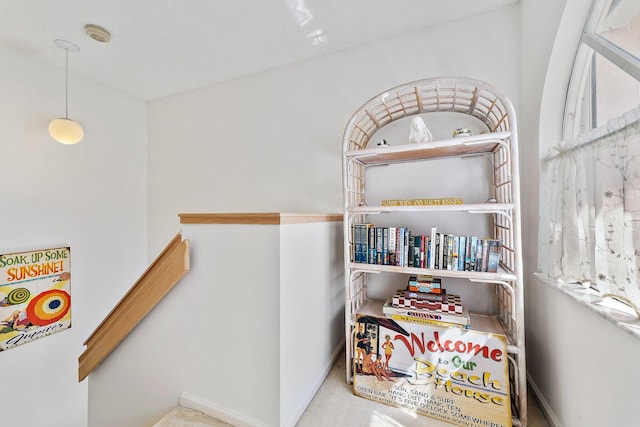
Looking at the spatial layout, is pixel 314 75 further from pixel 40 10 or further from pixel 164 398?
pixel 164 398

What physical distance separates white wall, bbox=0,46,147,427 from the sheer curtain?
11.7 feet

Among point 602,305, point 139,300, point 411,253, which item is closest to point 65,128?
point 139,300

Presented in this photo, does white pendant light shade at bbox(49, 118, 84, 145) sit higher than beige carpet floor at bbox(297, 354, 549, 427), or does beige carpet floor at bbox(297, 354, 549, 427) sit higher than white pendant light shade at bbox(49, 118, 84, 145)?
white pendant light shade at bbox(49, 118, 84, 145)

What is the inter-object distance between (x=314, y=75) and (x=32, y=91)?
235cm

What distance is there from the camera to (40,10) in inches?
66.0

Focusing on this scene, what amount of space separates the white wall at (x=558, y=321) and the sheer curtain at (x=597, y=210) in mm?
145

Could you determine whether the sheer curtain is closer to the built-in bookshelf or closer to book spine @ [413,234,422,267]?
the built-in bookshelf

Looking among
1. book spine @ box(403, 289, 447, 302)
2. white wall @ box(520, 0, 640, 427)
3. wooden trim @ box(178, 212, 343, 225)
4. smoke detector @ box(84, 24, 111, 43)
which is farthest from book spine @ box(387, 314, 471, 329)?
smoke detector @ box(84, 24, 111, 43)

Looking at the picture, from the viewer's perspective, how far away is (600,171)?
0.95 meters

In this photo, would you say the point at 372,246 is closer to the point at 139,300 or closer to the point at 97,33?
the point at 139,300

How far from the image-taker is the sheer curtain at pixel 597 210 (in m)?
0.81

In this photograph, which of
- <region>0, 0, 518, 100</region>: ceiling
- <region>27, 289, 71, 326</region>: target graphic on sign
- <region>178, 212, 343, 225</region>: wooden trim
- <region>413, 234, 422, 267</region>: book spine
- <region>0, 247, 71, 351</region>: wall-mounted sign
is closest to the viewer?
<region>178, 212, 343, 225</region>: wooden trim

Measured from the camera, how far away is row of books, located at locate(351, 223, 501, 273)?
1.30 meters

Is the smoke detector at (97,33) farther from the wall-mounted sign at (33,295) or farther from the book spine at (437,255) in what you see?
the book spine at (437,255)
